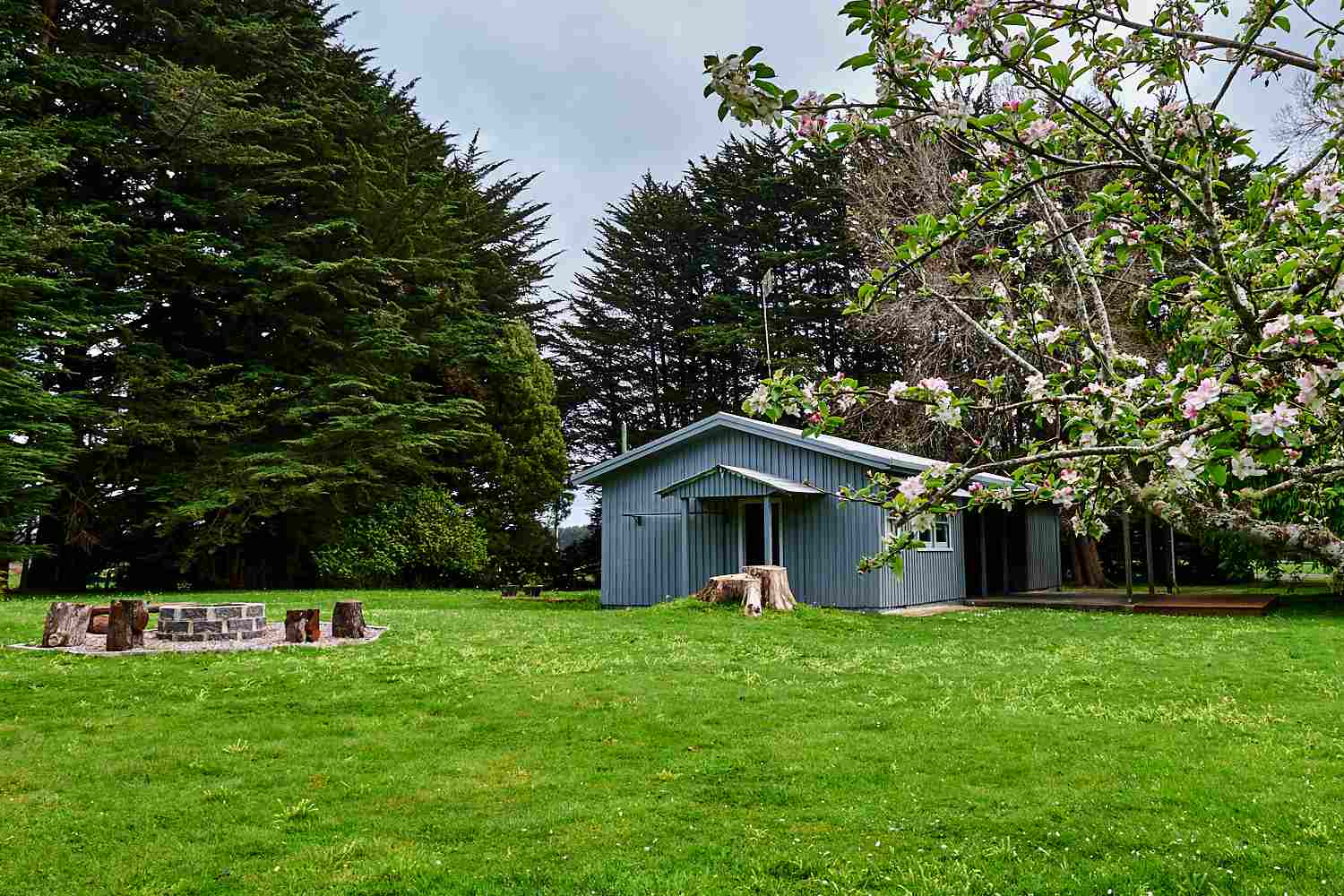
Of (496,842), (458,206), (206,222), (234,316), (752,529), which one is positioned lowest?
(496,842)

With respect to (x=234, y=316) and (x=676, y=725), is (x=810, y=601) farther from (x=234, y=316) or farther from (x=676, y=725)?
(x=234, y=316)

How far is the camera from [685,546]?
18.2 m

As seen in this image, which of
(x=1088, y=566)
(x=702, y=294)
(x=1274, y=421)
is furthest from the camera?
(x=702, y=294)

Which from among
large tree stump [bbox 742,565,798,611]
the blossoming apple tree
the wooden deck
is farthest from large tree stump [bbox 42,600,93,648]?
the wooden deck

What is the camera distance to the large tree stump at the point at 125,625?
988 cm

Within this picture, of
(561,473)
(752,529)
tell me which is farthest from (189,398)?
(752,529)

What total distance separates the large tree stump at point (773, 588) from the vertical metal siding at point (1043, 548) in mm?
11797

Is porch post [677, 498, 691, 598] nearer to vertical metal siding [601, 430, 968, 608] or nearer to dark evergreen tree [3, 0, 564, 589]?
vertical metal siding [601, 430, 968, 608]

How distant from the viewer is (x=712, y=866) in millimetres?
3990

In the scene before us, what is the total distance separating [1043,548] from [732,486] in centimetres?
1309

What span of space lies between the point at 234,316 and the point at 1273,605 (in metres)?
23.9

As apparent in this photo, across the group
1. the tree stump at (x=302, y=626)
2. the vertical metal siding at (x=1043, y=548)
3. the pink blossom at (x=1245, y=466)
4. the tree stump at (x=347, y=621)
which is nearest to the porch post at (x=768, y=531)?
the tree stump at (x=347, y=621)

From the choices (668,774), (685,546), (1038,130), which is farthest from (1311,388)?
(685,546)

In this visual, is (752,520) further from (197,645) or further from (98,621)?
(98,621)
